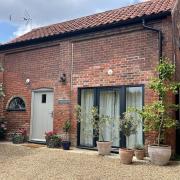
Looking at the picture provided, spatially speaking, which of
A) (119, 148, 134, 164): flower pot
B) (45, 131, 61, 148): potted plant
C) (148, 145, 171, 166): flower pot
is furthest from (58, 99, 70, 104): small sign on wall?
(148, 145, 171, 166): flower pot

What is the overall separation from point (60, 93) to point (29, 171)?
Answer: 540 cm

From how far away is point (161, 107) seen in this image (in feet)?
32.1

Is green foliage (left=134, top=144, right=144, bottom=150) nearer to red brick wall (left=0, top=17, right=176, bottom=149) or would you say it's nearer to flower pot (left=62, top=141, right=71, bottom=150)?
red brick wall (left=0, top=17, right=176, bottom=149)

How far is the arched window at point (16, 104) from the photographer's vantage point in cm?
1530

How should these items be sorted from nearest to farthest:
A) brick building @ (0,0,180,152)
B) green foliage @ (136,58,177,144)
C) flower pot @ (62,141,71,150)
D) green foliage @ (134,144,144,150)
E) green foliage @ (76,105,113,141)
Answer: green foliage @ (136,58,177,144) < green foliage @ (134,144,144,150) < brick building @ (0,0,180,152) < green foliage @ (76,105,113,141) < flower pot @ (62,141,71,150)

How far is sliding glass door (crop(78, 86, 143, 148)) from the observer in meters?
11.7

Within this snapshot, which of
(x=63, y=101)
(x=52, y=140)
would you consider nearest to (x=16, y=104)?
(x=63, y=101)

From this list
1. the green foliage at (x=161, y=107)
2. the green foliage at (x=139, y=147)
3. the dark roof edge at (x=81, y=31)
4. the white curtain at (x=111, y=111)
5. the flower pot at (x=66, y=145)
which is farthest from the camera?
the flower pot at (x=66, y=145)

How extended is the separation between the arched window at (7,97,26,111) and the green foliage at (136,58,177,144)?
6.99 metres

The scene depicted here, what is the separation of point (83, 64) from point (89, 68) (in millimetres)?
368

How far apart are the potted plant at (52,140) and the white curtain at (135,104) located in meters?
2.92

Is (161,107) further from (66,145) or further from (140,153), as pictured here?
(66,145)

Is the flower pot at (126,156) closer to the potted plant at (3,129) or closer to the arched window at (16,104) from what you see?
the arched window at (16,104)

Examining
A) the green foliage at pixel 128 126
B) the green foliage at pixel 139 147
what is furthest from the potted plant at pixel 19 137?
the green foliage at pixel 139 147
